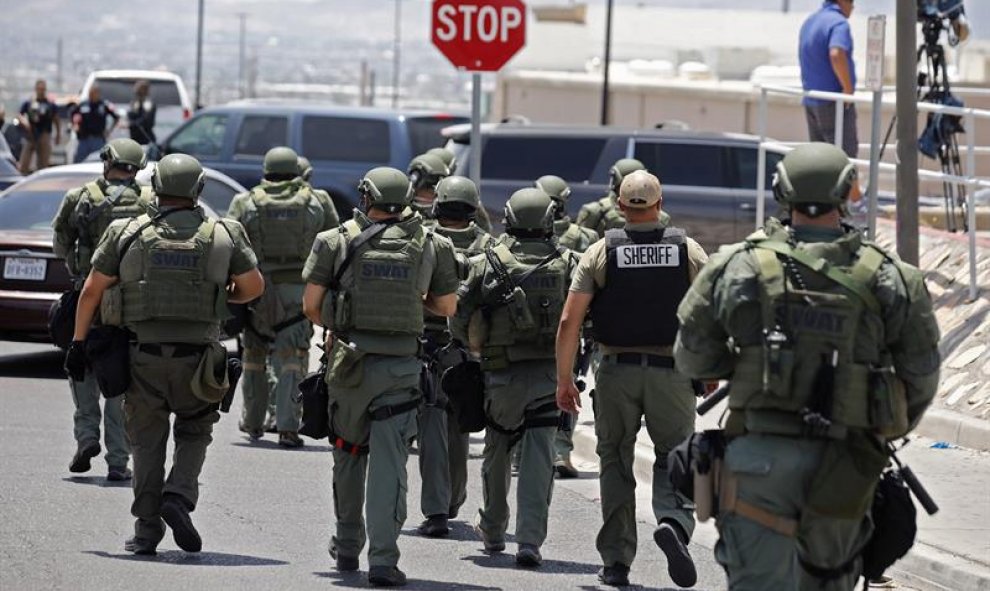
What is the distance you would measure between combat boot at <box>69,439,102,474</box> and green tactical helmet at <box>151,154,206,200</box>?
2.37 meters

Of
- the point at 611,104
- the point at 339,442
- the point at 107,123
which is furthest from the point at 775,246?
the point at 611,104

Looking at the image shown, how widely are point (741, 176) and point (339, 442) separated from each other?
39.8ft

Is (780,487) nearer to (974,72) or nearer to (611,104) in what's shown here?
(974,72)

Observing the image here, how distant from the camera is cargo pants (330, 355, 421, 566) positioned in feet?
28.9

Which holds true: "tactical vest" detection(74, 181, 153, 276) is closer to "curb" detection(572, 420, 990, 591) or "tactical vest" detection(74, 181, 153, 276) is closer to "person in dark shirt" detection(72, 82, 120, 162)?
"curb" detection(572, 420, 990, 591)

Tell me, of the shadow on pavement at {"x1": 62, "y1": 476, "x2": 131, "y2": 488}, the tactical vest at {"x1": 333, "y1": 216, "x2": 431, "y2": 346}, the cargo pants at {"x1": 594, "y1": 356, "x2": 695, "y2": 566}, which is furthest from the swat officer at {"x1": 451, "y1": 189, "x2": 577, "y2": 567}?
the shadow on pavement at {"x1": 62, "y1": 476, "x2": 131, "y2": 488}

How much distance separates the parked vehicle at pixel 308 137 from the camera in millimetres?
24359

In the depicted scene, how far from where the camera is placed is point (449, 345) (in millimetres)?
10641

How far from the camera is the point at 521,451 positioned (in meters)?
9.52

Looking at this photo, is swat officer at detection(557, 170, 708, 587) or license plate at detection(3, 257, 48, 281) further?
license plate at detection(3, 257, 48, 281)

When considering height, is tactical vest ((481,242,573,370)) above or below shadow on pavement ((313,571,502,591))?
above

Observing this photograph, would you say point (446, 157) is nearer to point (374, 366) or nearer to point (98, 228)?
point (98, 228)

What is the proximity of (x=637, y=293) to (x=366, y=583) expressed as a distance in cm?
170

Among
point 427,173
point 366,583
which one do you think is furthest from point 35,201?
point 366,583
